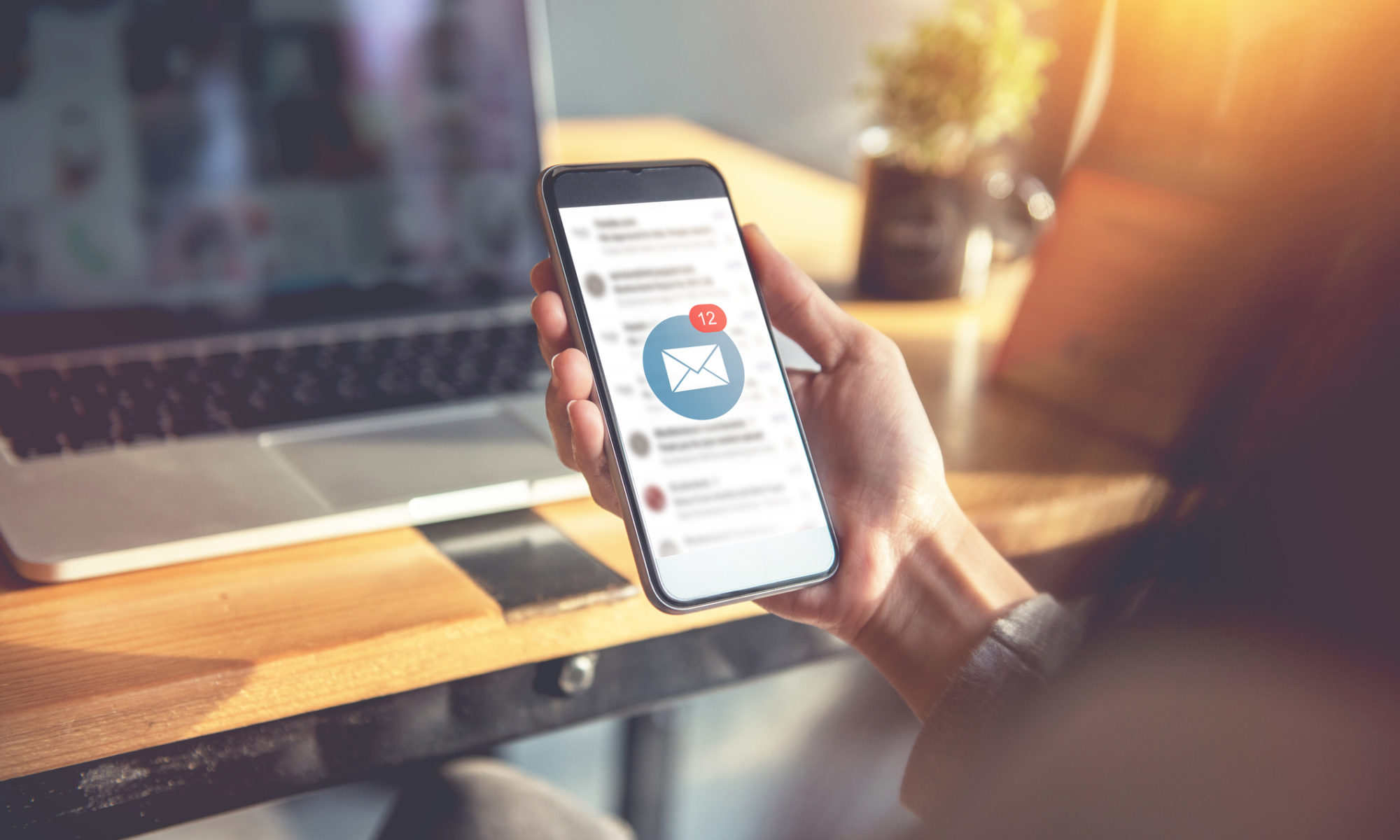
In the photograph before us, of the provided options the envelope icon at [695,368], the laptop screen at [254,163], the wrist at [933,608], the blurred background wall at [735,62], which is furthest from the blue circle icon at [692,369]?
the blurred background wall at [735,62]

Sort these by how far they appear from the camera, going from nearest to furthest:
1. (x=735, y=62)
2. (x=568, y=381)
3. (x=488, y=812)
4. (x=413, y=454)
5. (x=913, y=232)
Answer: (x=568, y=381) < (x=413, y=454) < (x=488, y=812) < (x=913, y=232) < (x=735, y=62)

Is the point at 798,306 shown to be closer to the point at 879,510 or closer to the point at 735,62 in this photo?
the point at 879,510

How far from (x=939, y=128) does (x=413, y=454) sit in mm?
406

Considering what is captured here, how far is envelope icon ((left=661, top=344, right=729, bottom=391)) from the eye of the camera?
0.33 metres

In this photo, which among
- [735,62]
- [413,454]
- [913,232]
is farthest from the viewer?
[735,62]

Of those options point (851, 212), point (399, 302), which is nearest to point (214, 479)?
point (399, 302)

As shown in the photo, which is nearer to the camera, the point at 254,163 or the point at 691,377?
the point at 691,377

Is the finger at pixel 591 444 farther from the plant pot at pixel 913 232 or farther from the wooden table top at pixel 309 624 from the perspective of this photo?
the plant pot at pixel 913 232

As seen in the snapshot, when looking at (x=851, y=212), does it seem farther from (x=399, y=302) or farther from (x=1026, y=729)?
(x=1026, y=729)

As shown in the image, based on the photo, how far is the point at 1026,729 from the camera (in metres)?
0.27

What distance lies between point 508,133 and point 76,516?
1.14ft

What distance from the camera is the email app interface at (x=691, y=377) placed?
12.4 inches

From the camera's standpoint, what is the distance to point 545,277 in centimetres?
33

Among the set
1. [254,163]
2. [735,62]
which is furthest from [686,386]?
[735,62]
